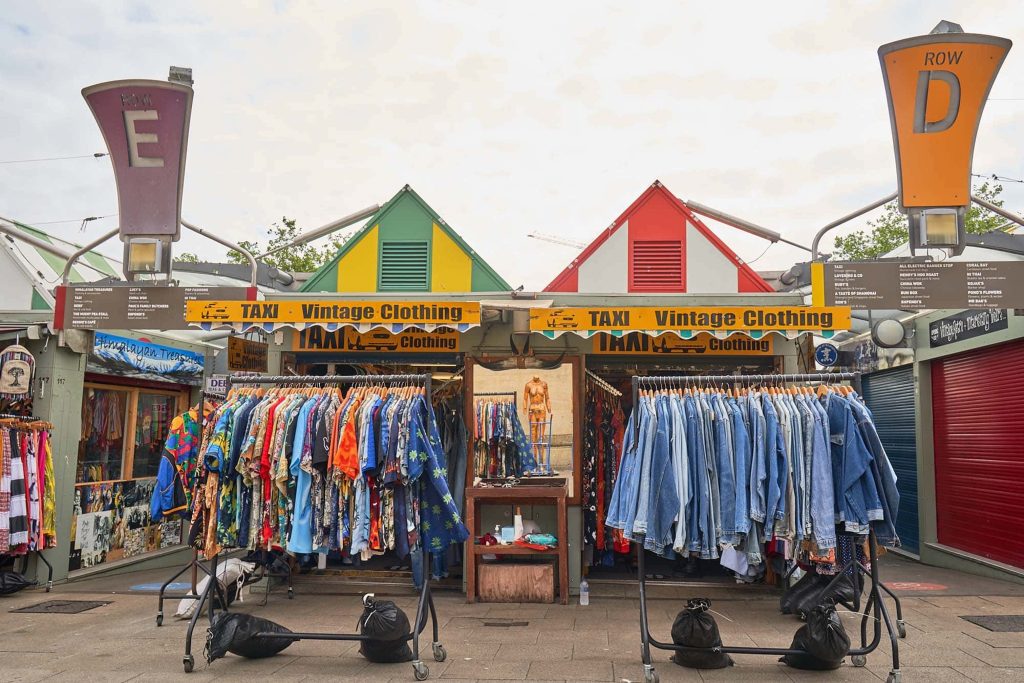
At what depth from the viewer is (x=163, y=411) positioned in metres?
11.2

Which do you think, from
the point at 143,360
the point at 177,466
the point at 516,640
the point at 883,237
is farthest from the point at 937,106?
the point at 883,237

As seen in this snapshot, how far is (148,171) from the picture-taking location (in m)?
7.58

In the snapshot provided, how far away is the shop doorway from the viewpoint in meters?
8.29

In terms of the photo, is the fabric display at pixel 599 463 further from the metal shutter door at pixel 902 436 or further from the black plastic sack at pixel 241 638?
the metal shutter door at pixel 902 436

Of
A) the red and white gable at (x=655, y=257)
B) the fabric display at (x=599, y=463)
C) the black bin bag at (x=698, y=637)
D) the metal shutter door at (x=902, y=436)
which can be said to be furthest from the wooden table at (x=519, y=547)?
the metal shutter door at (x=902, y=436)

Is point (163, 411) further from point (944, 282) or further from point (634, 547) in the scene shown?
point (944, 282)

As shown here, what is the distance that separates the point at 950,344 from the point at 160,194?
9190mm

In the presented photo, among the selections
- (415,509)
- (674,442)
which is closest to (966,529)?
(674,442)

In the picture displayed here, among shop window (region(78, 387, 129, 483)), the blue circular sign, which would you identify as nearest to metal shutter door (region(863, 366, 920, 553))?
the blue circular sign

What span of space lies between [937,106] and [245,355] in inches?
282

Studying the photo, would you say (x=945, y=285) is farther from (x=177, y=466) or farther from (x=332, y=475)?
(x=177, y=466)

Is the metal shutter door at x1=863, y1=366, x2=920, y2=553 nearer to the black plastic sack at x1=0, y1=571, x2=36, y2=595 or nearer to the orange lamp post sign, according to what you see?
the orange lamp post sign

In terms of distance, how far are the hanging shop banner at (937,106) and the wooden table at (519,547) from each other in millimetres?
4070

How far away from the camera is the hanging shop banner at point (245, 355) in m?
8.58
